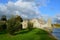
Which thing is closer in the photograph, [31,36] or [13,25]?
[31,36]

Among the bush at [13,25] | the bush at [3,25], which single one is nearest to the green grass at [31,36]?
the bush at [13,25]

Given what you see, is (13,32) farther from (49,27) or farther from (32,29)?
(49,27)

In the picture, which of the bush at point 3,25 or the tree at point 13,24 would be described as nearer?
the tree at point 13,24

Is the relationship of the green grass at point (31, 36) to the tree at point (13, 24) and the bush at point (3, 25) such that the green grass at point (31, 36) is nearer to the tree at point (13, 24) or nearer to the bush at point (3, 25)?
the tree at point (13, 24)

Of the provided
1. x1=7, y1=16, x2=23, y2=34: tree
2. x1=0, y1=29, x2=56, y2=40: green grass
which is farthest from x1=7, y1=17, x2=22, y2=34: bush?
x1=0, y1=29, x2=56, y2=40: green grass

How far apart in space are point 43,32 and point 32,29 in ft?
1.92

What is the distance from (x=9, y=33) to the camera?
646 cm

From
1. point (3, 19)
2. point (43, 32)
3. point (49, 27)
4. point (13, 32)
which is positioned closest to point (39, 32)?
point (43, 32)

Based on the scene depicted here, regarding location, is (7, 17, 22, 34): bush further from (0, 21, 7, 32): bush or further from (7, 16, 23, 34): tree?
(0, 21, 7, 32): bush

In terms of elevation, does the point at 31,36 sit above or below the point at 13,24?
below

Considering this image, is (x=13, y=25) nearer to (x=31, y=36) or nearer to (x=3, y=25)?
(x=3, y=25)

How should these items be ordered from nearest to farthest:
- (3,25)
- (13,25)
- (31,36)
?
(31,36) < (13,25) < (3,25)

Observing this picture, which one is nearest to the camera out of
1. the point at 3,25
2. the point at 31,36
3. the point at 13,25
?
the point at 31,36

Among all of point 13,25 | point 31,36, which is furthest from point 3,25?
point 31,36
